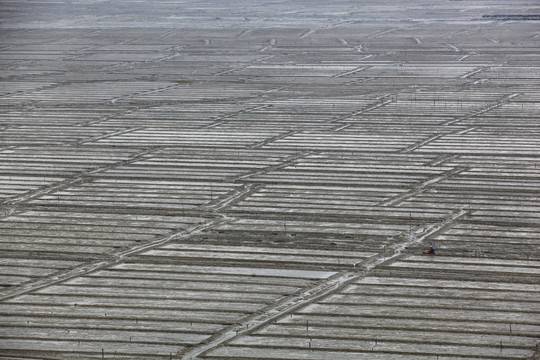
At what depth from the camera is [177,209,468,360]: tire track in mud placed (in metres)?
8.63

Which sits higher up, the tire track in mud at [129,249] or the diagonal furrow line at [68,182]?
the diagonal furrow line at [68,182]

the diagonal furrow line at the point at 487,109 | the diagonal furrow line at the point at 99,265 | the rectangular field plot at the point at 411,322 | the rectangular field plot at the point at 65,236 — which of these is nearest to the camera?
the rectangular field plot at the point at 411,322

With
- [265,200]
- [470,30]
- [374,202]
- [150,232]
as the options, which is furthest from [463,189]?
[470,30]

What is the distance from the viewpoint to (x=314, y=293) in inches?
390

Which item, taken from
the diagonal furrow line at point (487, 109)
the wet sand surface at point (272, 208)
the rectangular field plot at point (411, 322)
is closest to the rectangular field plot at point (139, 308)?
the wet sand surface at point (272, 208)

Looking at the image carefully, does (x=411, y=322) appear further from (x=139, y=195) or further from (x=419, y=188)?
(x=139, y=195)

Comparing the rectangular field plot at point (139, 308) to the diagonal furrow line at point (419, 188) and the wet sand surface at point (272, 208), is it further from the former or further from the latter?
the diagonal furrow line at point (419, 188)

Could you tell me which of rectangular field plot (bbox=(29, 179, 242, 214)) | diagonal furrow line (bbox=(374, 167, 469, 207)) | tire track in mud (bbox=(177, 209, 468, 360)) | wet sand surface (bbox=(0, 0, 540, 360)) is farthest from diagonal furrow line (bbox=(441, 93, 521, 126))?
tire track in mud (bbox=(177, 209, 468, 360))

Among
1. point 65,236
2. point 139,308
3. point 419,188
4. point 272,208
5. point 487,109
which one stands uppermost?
point 487,109

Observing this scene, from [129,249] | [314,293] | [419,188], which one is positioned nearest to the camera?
[314,293]

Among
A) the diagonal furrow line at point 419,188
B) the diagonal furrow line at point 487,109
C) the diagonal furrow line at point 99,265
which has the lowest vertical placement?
the diagonal furrow line at point 99,265

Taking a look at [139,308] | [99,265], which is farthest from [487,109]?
[139,308]

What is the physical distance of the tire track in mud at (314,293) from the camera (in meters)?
8.63

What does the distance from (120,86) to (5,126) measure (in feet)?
18.4
